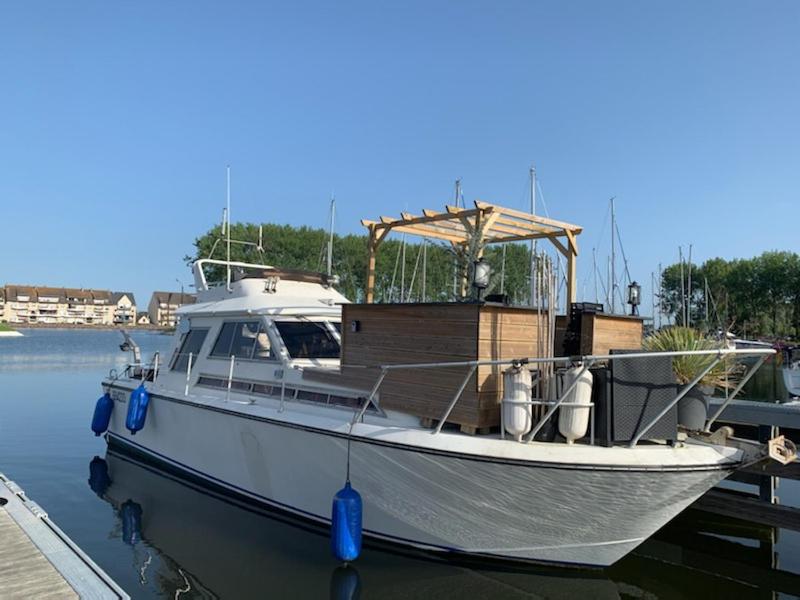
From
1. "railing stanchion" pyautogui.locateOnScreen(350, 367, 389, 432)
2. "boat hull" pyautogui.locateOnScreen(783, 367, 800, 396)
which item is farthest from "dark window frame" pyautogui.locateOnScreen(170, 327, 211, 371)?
"boat hull" pyautogui.locateOnScreen(783, 367, 800, 396)

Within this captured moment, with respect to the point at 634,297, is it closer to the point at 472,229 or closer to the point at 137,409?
the point at 472,229

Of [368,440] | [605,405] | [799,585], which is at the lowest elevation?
[799,585]

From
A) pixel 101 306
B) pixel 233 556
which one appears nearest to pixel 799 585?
pixel 233 556

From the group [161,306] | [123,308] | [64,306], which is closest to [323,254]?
[161,306]

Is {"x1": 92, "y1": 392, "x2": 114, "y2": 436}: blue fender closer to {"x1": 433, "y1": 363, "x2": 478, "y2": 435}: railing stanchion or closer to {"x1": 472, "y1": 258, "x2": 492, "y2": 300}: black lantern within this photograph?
{"x1": 433, "y1": 363, "x2": 478, "y2": 435}: railing stanchion

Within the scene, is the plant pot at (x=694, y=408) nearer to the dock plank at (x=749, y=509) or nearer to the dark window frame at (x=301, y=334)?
the dock plank at (x=749, y=509)

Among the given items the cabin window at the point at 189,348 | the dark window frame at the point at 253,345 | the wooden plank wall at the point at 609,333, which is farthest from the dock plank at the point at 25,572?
the wooden plank wall at the point at 609,333

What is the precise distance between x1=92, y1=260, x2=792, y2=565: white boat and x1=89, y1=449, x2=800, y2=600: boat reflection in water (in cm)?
25

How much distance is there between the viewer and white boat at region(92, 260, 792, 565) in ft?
16.1

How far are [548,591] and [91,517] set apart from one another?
588 centimetres

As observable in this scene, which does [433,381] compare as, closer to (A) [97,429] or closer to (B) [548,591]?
(B) [548,591]

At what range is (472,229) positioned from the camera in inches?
262

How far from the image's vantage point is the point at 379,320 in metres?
6.17

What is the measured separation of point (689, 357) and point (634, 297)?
3.16 feet
